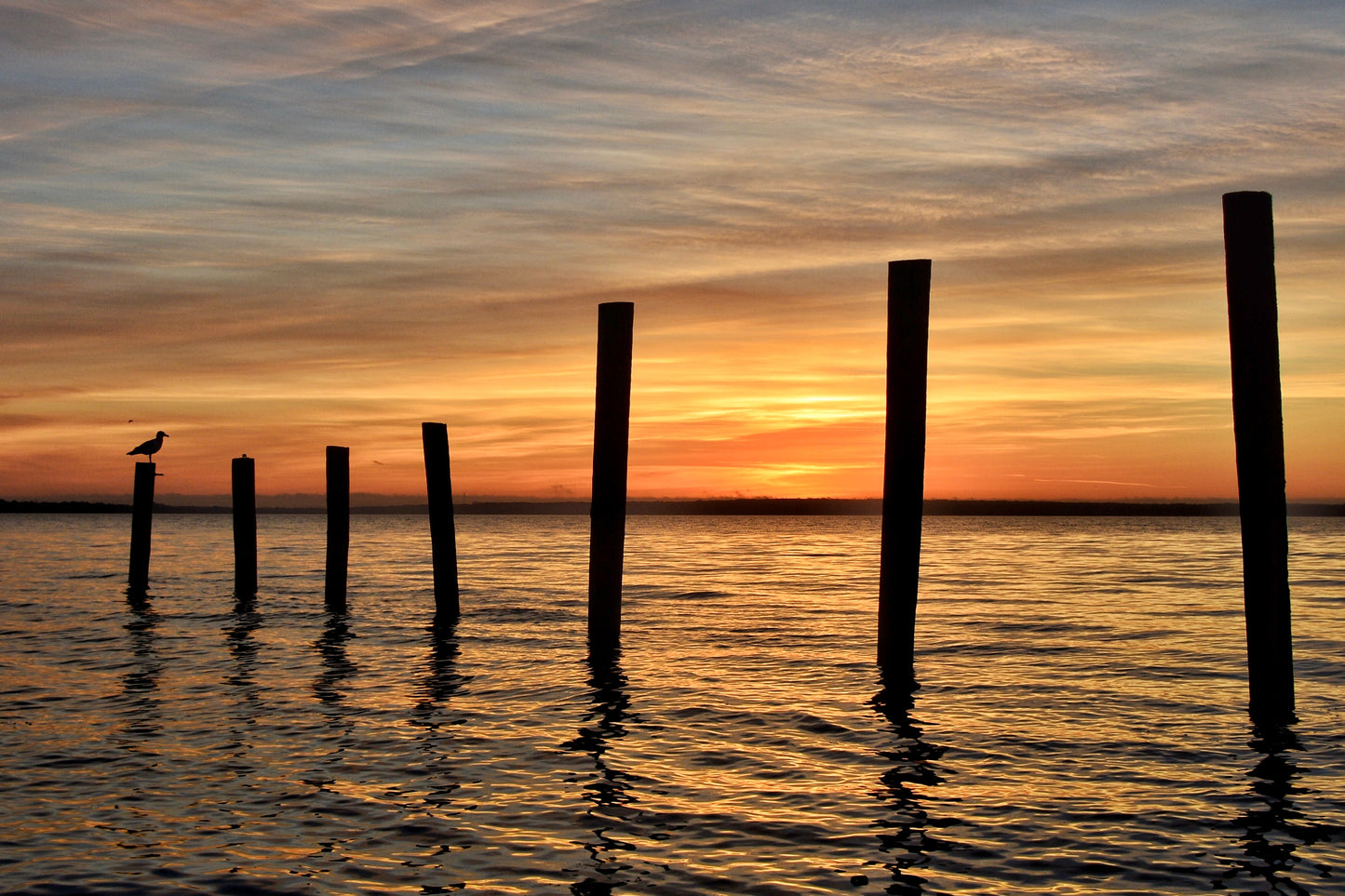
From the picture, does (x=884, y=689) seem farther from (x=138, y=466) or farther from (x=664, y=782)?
(x=138, y=466)

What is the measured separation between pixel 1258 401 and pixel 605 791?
5.90 meters

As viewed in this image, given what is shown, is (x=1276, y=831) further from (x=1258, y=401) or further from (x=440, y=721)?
(x=440, y=721)

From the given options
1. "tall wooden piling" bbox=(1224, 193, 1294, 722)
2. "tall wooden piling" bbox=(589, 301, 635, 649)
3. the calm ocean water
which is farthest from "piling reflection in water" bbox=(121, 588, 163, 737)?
"tall wooden piling" bbox=(1224, 193, 1294, 722)

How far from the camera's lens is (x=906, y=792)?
24.5 ft

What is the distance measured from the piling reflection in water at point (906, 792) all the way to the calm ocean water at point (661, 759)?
1.4 inches

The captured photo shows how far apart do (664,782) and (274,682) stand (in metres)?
6.06

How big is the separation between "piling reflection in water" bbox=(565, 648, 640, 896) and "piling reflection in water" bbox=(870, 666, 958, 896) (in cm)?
149

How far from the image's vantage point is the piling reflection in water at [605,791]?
580 centimetres

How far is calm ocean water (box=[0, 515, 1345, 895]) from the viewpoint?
19.6 ft

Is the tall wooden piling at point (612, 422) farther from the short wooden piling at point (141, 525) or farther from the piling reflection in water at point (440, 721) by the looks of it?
the short wooden piling at point (141, 525)

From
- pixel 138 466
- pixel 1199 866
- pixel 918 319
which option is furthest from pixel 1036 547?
pixel 1199 866

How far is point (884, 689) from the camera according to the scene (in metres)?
10.8

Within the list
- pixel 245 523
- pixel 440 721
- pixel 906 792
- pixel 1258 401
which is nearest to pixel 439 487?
pixel 245 523

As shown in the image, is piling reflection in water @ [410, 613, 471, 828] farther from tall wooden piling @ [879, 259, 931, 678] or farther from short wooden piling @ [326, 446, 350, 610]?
tall wooden piling @ [879, 259, 931, 678]
